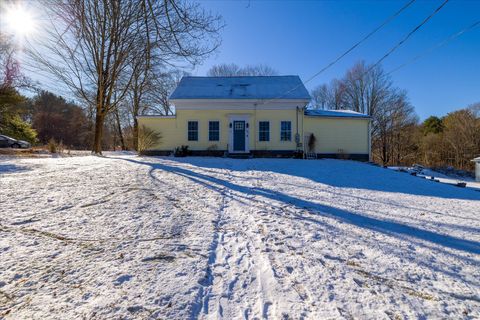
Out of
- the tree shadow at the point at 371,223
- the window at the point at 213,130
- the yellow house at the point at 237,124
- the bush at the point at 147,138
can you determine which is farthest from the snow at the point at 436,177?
the bush at the point at 147,138

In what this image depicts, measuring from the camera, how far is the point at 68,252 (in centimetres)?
222

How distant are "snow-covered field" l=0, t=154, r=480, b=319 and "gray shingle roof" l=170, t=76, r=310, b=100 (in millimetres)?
11154

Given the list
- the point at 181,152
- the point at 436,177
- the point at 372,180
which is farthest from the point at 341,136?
the point at 181,152

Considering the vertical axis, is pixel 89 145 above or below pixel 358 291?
above

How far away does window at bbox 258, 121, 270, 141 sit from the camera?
1456 centimetres

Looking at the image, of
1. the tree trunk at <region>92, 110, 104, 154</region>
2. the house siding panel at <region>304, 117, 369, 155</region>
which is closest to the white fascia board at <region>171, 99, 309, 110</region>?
the house siding panel at <region>304, 117, 369, 155</region>

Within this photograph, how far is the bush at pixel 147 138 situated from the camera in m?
14.1

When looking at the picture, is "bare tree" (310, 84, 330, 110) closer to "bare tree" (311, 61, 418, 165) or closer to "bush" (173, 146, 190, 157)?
"bare tree" (311, 61, 418, 165)

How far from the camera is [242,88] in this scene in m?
15.7

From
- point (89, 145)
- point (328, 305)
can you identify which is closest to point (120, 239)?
point (328, 305)

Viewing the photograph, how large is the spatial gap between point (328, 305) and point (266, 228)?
1.46 metres

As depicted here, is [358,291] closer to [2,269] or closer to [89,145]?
[2,269]

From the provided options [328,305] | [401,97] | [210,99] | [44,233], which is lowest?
[328,305]

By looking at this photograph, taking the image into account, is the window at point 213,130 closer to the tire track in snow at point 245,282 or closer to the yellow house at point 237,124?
the yellow house at point 237,124
